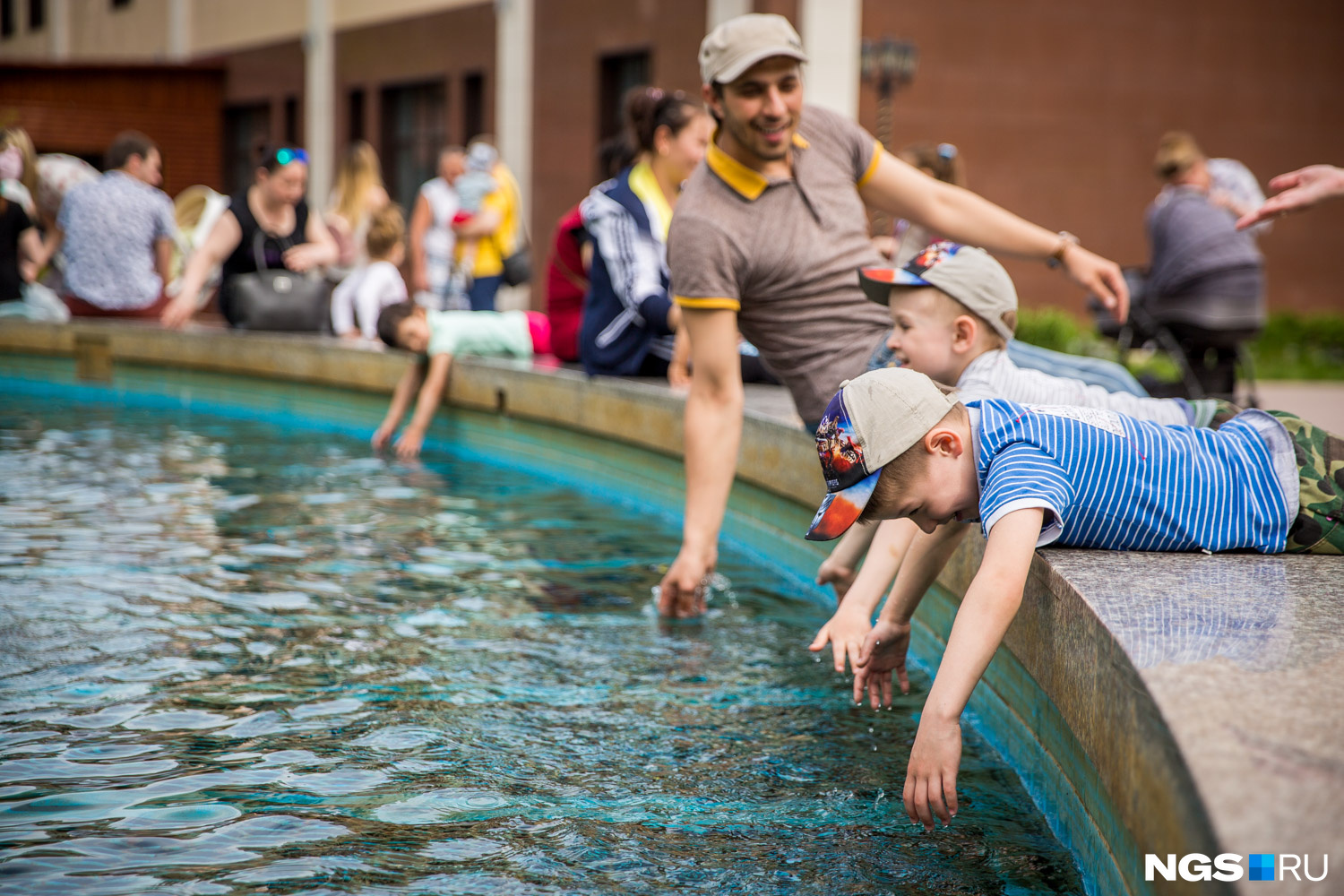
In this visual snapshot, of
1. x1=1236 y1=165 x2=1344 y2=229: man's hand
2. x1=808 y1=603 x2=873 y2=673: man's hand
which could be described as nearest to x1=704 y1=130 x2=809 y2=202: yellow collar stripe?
x1=1236 y1=165 x2=1344 y2=229: man's hand

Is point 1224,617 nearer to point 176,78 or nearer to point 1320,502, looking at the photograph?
point 1320,502

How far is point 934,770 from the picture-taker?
258 centimetres

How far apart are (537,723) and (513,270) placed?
27.3 ft

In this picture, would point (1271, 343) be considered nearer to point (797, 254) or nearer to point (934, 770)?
point (797, 254)

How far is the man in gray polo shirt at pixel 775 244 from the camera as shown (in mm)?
4203

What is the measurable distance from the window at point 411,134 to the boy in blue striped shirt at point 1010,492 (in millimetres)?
19016

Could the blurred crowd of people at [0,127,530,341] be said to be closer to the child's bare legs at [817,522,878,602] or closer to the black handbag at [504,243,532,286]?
the black handbag at [504,243,532,286]

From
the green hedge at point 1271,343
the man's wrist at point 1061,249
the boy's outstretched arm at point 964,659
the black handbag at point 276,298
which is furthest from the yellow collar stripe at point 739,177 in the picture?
the green hedge at point 1271,343

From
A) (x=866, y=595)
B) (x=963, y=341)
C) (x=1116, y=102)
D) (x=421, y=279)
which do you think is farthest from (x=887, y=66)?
(x=866, y=595)

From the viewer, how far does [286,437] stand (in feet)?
31.0

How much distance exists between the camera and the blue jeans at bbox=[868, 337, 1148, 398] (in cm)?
423

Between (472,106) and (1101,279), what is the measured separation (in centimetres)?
1727

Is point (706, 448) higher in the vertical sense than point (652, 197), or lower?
lower

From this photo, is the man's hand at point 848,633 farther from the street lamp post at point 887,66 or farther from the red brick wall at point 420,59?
the red brick wall at point 420,59
